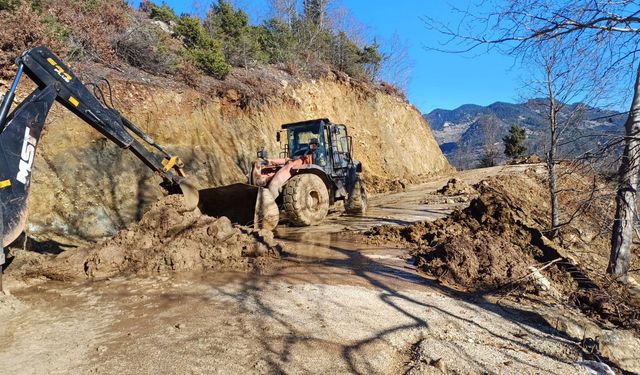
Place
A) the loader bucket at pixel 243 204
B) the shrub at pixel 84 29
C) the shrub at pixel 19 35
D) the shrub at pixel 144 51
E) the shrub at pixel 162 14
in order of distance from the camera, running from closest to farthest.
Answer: the loader bucket at pixel 243 204
the shrub at pixel 19 35
the shrub at pixel 84 29
the shrub at pixel 144 51
the shrub at pixel 162 14

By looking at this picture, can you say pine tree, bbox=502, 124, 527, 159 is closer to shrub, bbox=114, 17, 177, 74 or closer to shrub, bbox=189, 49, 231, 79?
shrub, bbox=189, 49, 231, 79

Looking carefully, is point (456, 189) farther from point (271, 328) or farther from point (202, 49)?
point (271, 328)

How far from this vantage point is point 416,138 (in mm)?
28047

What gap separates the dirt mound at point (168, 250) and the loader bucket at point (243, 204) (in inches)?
53.9

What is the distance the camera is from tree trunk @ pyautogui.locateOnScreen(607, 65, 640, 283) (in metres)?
4.41

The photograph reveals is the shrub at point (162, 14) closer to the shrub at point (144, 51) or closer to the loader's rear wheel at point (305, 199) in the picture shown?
the shrub at point (144, 51)

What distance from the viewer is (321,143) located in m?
10.4

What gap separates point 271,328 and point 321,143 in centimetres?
711

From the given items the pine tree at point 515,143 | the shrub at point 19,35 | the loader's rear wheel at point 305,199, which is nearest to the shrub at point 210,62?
the shrub at point 19,35

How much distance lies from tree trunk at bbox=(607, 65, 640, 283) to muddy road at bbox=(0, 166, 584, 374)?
5.85 feet

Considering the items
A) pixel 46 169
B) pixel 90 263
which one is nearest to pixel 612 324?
pixel 90 263

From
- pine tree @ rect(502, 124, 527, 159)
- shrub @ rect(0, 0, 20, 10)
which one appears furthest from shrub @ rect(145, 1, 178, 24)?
pine tree @ rect(502, 124, 527, 159)

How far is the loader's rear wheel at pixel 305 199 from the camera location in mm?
8898

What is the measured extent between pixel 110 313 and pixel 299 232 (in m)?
5.04
